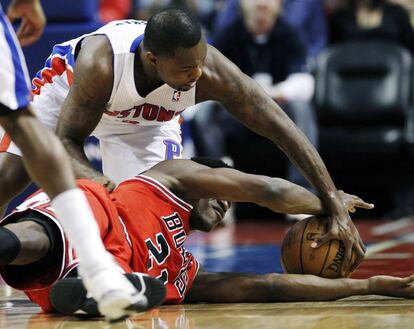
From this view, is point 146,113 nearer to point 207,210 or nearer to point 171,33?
point 171,33

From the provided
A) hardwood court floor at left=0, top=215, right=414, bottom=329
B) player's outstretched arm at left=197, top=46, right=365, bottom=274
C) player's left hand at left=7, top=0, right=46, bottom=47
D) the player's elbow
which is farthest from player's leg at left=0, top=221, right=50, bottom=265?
player's left hand at left=7, top=0, right=46, bottom=47

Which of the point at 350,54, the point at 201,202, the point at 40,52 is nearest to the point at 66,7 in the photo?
the point at 40,52

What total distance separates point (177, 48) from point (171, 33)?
65mm

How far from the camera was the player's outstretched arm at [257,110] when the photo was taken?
13.3 feet

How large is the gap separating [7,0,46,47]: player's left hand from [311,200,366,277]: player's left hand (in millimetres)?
1957

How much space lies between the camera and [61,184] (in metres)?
2.79

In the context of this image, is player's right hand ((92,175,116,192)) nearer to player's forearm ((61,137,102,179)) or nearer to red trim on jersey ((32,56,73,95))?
player's forearm ((61,137,102,179))

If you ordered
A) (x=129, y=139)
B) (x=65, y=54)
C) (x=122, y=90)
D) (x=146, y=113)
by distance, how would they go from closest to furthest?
(x=122, y=90) → (x=146, y=113) → (x=65, y=54) → (x=129, y=139)

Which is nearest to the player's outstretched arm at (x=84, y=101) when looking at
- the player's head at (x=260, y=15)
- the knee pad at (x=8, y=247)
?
the knee pad at (x=8, y=247)

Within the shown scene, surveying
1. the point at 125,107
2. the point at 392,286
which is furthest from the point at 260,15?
the point at 392,286

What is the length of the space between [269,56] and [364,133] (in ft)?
3.30

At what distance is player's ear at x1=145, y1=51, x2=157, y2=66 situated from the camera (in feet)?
12.7

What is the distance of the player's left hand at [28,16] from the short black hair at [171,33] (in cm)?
113

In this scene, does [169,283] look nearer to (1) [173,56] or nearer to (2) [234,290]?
(2) [234,290]
